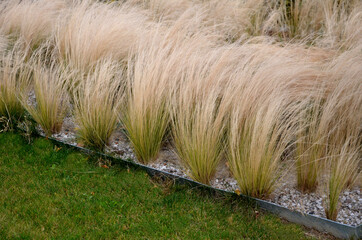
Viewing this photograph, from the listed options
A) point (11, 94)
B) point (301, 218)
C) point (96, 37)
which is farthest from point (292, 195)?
point (11, 94)

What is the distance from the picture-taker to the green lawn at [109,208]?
3.15 meters

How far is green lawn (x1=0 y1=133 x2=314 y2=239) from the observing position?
3.15m

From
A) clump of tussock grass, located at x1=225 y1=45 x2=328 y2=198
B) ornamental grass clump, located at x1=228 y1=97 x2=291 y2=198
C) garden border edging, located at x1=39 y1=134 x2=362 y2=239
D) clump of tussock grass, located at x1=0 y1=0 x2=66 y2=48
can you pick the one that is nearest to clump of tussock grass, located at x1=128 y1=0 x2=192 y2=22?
clump of tussock grass, located at x1=0 y1=0 x2=66 y2=48

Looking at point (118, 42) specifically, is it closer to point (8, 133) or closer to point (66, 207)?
point (8, 133)

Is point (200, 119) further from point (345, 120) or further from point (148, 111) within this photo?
point (345, 120)

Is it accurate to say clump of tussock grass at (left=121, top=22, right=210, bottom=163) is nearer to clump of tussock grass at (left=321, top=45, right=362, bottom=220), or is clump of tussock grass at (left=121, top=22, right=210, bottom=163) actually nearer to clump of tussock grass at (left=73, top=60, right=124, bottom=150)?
clump of tussock grass at (left=73, top=60, right=124, bottom=150)

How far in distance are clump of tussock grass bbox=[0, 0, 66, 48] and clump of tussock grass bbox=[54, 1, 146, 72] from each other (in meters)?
0.46

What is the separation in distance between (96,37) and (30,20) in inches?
59.6

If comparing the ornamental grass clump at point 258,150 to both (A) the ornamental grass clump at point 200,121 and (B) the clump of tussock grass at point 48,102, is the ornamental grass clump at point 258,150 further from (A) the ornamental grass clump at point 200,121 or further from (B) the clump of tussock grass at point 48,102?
(B) the clump of tussock grass at point 48,102

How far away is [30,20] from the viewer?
5.96 m

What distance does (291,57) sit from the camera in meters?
4.54

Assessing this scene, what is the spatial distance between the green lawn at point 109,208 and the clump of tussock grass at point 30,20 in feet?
7.79

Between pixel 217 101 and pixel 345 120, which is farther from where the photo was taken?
pixel 217 101

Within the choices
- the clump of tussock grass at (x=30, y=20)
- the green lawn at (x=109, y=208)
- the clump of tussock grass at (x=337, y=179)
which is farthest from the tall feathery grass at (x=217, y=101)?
the clump of tussock grass at (x=30, y=20)
